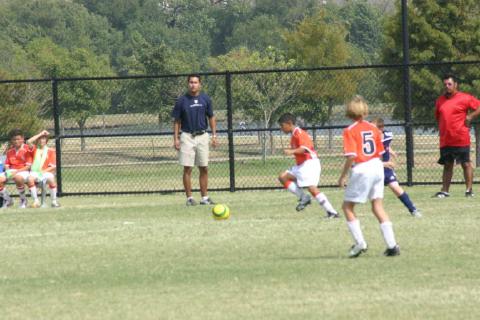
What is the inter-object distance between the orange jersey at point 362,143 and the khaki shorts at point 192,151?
7524mm

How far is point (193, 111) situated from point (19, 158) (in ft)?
10.5

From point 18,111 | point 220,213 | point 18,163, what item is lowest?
point 220,213

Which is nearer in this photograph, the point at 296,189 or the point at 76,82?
the point at 296,189

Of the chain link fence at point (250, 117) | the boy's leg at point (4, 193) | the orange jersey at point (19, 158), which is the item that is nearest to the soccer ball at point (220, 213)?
the boy's leg at point (4, 193)

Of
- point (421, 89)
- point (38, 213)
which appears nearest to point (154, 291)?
point (38, 213)

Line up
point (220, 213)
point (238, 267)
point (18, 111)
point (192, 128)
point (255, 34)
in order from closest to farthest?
point (238, 267) < point (220, 213) < point (192, 128) < point (18, 111) < point (255, 34)

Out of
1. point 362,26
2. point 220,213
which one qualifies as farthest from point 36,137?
point 362,26

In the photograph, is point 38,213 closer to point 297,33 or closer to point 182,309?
point 182,309

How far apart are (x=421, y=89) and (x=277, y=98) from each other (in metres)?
9.20

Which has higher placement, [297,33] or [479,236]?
[297,33]

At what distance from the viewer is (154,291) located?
33.6ft

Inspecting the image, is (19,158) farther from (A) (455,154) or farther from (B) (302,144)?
(A) (455,154)

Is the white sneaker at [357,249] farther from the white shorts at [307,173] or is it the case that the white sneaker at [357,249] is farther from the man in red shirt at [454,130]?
the man in red shirt at [454,130]

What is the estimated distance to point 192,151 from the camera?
63.4 ft
